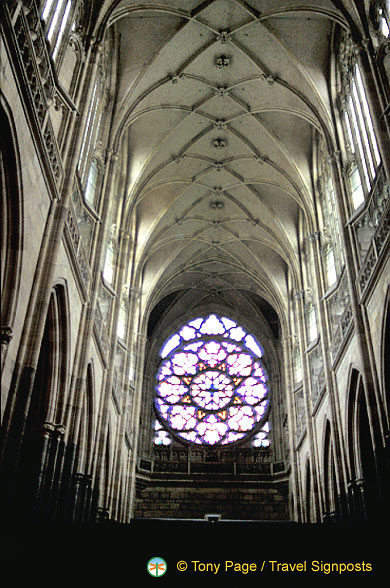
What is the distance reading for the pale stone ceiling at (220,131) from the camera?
16891 millimetres

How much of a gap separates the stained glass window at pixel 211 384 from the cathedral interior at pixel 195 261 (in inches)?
3.7

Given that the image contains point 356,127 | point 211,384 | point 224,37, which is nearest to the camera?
point 356,127

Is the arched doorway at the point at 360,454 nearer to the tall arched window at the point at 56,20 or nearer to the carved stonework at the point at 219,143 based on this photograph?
the tall arched window at the point at 56,20

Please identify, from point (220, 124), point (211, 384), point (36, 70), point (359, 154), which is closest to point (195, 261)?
point (211, 384)

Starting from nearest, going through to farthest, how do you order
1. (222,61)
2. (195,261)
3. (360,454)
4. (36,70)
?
(36,70)
(360,454)
(222,61)
(195,261)

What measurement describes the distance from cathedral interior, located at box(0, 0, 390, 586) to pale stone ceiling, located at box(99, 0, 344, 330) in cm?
7

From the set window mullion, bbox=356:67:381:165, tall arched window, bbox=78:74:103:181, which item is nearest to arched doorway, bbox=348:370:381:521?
window mullion, bbox=356:67:381:165

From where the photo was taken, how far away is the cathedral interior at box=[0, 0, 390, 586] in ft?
32.4

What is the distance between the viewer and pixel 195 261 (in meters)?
26.6

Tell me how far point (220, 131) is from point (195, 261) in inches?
291

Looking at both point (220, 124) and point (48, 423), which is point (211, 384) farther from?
point (48, 423)

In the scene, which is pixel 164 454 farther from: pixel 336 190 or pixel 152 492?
pixel 336 190

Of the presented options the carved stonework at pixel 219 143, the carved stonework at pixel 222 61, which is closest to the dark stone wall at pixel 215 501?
the carved stonework at pixel 219 143

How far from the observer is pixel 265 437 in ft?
86.0
